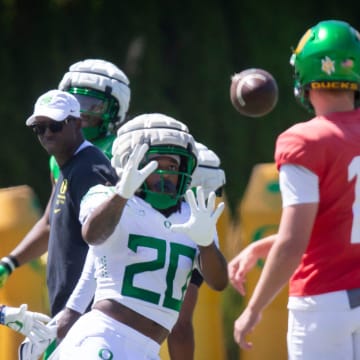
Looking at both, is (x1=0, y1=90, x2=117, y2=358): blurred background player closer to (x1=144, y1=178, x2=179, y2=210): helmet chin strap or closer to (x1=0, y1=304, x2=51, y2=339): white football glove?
(x1=0, y1=304, x2=51, y2=339): white football glove

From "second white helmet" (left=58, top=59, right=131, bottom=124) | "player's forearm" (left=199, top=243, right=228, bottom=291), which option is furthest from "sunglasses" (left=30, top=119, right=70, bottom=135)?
"player's forearm" (left=199, top=243, right=228, bottom=291)

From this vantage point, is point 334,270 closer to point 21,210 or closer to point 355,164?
point 355,164

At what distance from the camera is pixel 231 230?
9.87 m

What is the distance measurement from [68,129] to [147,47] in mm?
5671

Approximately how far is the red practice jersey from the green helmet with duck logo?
21 cm

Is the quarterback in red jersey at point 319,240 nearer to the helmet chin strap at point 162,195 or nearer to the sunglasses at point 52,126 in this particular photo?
the helmet chin strap at point 162,195

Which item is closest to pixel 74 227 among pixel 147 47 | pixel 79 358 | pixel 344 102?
pixel 79 358

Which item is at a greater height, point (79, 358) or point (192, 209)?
point (192, 209)

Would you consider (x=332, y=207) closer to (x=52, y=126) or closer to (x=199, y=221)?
(x=199, y=221)

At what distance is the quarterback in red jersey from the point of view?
4.49 m

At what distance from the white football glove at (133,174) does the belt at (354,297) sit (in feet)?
2.65

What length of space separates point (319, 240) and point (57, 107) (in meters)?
1.68

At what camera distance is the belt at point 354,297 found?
4539mm

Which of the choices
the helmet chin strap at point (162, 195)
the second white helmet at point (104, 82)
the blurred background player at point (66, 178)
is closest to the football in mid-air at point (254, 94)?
the second white helmet at point (104, 82)
